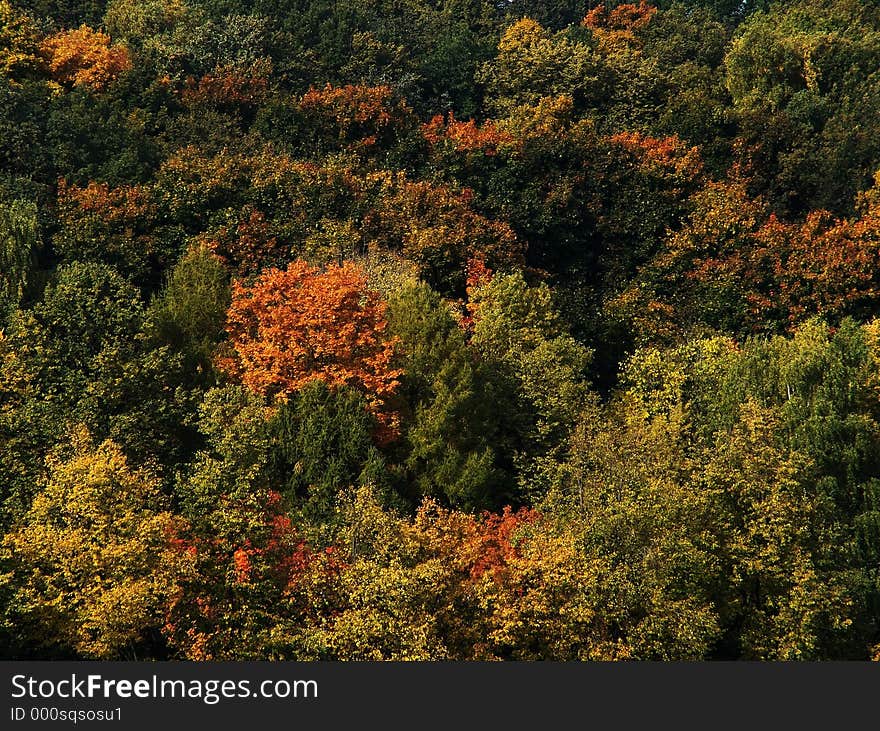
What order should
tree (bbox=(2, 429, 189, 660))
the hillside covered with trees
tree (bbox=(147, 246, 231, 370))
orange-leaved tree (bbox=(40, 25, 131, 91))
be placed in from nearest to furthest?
tree (bbox=(2, 429, 189, 660))
the hillside covered with trees
tree (bbox=(147, 246, 231, 370))
orange-leaved tree (bbox=(40, 25, 131, 91))

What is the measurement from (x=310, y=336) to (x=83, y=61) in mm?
44402

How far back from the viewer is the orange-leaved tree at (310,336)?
71.6m

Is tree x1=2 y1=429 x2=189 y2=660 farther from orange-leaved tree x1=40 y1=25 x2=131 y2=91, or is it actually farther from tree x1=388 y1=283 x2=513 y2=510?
orange-leaved tree x1=40 y1=25 x2=131 y2=91

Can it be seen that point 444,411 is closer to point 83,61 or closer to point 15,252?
point 15,252

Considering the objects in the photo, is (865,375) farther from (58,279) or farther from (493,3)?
(493,3)

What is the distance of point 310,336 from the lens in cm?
7369

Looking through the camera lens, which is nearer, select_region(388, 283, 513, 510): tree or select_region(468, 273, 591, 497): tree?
select_region(388, 283, 513, 510): tree

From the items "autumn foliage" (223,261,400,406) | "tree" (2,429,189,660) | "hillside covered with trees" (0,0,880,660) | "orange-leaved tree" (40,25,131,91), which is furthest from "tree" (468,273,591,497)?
"orange-leaved tree" (40,25,131,91)

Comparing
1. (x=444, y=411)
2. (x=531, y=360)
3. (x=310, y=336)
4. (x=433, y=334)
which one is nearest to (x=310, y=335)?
(x=310, y=336)

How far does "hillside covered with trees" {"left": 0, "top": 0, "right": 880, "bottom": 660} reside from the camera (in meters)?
49.2

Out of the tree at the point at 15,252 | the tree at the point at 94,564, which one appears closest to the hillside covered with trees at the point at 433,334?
the tree at the point at 94,564

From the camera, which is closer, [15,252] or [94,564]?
[94,564]

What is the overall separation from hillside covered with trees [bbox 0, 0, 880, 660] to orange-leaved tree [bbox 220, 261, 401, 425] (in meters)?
0.22

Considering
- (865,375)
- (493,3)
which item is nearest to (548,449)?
(865,375)
